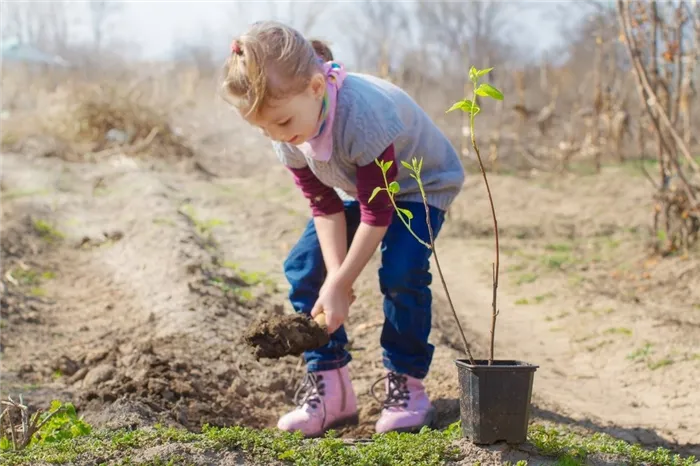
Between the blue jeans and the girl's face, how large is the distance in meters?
0.52

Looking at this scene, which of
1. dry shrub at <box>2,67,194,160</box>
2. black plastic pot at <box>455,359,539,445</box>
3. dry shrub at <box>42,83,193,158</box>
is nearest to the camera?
black plastic pot at <box>455,359,539,445</box>

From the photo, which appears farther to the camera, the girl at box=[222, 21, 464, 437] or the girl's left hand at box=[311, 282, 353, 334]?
the girl's left hand at box=[311, 282, 353, 334]

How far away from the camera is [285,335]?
282cm

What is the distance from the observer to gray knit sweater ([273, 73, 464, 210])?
3.01m

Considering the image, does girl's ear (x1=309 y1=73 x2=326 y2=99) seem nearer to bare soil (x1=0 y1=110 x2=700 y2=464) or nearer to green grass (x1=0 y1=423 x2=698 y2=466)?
bare soil (x1=0 y1=110 x2=700 y2=464)

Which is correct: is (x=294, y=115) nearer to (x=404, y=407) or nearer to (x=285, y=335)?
(x=285, y=335)

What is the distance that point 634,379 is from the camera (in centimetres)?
424

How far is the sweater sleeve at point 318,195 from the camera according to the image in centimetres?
330

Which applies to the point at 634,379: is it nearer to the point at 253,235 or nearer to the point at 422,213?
the point at 422,213

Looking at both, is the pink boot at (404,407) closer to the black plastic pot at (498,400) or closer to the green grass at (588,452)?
the green grass at (588,452)

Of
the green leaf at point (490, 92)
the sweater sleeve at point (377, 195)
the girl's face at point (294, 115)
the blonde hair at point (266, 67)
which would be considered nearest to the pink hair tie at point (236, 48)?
the blonde hair at point (266, 67)

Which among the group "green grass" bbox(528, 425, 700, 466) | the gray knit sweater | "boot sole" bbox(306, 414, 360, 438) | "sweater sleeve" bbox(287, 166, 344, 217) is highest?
the gray knit sweater

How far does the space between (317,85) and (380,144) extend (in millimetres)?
301

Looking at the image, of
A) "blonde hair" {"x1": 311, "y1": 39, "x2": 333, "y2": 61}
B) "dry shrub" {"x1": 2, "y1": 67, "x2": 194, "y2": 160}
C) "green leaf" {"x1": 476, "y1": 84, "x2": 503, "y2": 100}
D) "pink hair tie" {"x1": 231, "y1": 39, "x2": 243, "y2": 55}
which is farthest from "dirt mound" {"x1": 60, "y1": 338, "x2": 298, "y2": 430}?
"dry shrub" {"x1": 2, "y1": 67, "x2": 194, "y2": 160}
